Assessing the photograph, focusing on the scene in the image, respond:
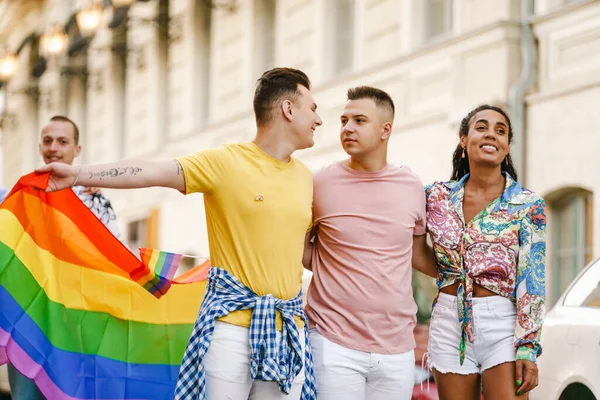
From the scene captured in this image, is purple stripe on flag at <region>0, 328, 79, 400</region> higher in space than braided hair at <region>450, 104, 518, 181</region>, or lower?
lower

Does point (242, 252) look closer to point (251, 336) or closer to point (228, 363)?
point (251, 336)

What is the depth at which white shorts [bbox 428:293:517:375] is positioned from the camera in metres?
6.16

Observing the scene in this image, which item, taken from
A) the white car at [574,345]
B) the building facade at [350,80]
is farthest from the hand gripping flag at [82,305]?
the building facade at [350,80]

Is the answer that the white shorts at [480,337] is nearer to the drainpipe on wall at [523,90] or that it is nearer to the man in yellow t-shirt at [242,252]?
the man in yellow t-shirt at [242,252]

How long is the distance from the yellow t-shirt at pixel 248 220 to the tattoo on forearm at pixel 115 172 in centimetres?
20

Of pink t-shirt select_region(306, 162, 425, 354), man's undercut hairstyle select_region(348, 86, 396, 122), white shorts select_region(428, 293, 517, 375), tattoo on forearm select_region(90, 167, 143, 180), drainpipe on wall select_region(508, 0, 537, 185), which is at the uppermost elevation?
drainpipe on wall select_region(508, 0, 537, 185)

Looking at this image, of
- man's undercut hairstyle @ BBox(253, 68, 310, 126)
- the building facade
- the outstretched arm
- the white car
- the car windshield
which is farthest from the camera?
the building facade

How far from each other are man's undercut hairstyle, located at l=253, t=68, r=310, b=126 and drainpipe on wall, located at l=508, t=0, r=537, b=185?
905cm

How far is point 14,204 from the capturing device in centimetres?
688

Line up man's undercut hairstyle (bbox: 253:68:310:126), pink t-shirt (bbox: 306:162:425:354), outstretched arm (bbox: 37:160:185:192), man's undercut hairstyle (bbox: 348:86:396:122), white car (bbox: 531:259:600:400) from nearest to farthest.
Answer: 1. outstretched arm (bbox: 37:160:185:192)
2. man's undercut hairstyle (bbox: 253:68:310:126)
3. pink t-shirt (bbox: 306:162:425:354)
4. man's undercut hairstyle (bbox: 348:86:396:122)
5. white car (bbox: 531:259:600:400)

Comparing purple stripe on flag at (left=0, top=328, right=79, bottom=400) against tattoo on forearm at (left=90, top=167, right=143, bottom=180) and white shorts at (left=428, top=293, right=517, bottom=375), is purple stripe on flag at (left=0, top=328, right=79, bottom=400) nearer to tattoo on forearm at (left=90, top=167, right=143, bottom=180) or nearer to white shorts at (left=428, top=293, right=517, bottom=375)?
tattoo on forearm at (left=90, top=167, right=143, bottom=180)

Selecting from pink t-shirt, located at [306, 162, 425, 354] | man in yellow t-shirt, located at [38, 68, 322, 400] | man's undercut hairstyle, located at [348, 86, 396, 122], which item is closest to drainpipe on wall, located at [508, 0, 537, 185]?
man's undercut hairstyle, located at [348, 86, 396, 122]

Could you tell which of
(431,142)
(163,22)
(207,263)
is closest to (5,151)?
(163,22)

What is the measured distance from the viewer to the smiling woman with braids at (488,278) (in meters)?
6.12
